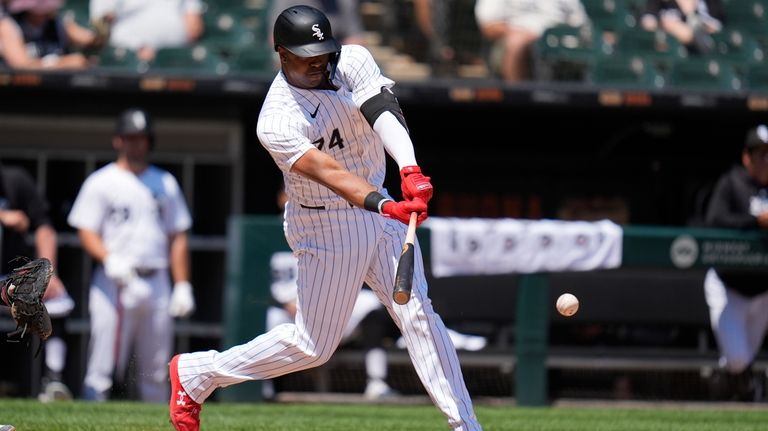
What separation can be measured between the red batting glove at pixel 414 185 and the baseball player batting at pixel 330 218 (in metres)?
0.03

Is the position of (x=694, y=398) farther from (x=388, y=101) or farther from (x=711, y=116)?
(x=388, y=101)

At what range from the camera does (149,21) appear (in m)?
9.38

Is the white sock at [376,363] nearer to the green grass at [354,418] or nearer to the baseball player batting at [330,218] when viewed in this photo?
the green grass at [354,418]

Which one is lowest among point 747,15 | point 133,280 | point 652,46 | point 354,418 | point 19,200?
point 354,418

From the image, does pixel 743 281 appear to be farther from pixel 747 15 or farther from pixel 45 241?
pixel 45 241

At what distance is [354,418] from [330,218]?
2.13m

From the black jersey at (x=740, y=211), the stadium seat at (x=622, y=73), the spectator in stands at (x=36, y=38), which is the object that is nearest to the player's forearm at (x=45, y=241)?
the spectator in stands at (x=36, y=38)

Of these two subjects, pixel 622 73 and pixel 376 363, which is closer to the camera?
pixel 376 363

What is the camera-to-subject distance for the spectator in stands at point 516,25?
9.28m

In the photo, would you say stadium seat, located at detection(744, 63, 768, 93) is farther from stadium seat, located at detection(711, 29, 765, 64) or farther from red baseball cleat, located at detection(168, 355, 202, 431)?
red baseball cleat, located at detection(168, 355, 202, 431)

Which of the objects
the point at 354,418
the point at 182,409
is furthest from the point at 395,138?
the point at 354,418

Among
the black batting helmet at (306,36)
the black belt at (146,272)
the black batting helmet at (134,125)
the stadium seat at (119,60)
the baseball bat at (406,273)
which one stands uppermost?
the black batting helmet at (306,36)

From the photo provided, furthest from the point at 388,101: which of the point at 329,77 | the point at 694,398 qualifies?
the point at 694,398

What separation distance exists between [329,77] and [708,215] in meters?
4.28
